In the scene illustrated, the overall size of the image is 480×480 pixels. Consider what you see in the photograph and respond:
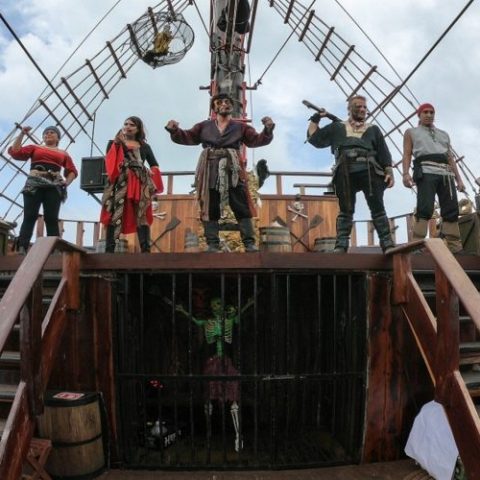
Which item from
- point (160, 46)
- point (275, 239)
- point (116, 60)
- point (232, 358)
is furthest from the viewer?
point (116, 60)

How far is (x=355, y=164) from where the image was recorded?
13.7 feet

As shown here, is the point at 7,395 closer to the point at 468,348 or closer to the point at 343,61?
the point at 468,348

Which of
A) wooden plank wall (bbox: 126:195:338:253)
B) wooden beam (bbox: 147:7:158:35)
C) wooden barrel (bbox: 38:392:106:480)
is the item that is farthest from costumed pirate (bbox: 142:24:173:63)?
wooden barrel (bbox: 38:392:106:480)

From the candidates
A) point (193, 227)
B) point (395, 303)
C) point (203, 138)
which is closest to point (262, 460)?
point (395, 303)

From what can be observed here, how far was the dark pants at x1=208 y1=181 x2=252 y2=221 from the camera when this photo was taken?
411cm

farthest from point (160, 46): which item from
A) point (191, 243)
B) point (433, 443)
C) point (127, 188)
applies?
point (433, 443)

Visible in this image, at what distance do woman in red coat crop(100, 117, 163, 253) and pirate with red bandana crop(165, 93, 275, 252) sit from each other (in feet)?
1.77

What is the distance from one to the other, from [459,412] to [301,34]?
11.9 metres

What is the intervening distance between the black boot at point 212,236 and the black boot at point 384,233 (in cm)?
149

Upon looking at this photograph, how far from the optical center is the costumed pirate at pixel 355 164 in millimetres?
4148

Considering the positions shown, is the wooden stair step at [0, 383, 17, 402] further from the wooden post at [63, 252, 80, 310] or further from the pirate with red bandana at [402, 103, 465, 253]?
the pirate with red bandana at [402, 103, 465, 253]

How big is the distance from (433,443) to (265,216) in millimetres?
5085

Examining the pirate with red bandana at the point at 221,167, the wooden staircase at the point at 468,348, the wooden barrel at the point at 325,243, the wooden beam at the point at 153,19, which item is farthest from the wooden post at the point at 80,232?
the wooden staircase at the point at 468,348

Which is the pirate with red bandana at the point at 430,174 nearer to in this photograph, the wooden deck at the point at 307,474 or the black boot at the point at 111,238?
the wooden deck at the point at 307,474
